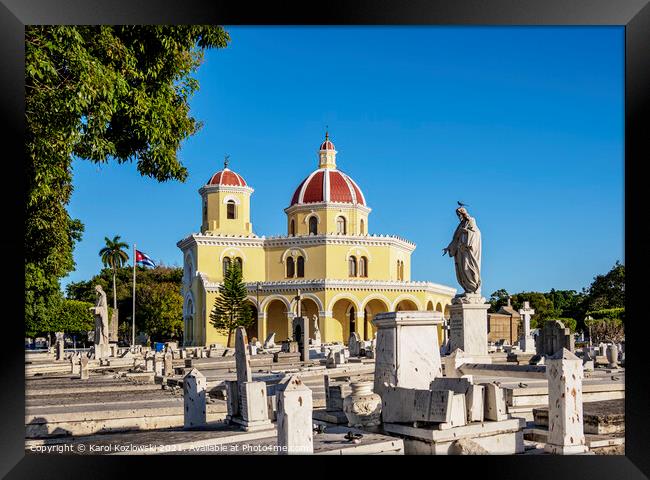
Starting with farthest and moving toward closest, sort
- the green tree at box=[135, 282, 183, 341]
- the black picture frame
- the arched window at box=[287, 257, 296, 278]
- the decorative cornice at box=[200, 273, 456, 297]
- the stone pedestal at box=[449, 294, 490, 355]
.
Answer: the green tree at box=[135, 282, 183, 341], the arched window at box=[287, 257, 296, 278], the decorative cornice at box=[200, 273, 456, 297], the stone pedestal at box=[449, 294, 490, 355], the black picture frame

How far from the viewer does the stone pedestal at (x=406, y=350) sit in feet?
25.4

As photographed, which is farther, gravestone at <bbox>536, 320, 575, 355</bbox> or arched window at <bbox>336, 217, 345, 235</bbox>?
arched window at <bbox>336, 217, 345, 235</bbox>

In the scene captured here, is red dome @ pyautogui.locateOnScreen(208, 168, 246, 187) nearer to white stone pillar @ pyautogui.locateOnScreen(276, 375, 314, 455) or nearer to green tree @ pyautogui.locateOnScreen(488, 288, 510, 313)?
green tree @ pyautogui.locateOnScreen(488, 288, 510, 313)

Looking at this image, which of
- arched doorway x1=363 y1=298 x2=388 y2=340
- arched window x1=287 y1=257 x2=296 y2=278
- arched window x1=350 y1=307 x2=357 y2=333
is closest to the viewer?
arched window x1=350 y1=307 x2=357 y2=333

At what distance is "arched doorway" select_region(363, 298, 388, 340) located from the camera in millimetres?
49641

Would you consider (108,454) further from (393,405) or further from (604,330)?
(604,330)

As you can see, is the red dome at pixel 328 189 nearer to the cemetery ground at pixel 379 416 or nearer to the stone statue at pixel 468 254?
the stone statue at pixel 468 254

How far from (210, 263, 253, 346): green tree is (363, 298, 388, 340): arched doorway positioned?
8.37 metres

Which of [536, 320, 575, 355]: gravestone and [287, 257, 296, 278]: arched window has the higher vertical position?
[287, 257, 296, 278]: arched window

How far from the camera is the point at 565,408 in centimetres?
682

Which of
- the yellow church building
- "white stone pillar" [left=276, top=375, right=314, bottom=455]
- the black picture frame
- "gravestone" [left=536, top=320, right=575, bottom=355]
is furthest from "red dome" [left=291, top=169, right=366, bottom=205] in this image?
"white stone pillar" [left=276, top=375, right=314, bottom=455]

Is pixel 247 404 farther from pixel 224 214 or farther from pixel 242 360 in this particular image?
pixel 224 214
